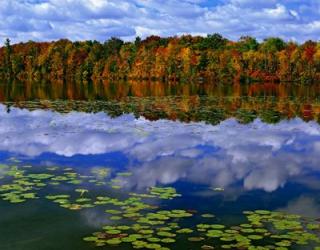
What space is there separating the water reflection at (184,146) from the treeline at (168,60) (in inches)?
2239

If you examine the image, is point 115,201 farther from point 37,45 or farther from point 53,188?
point 37,45

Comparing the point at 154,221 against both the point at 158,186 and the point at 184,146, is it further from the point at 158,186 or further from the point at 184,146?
the point at 184,146

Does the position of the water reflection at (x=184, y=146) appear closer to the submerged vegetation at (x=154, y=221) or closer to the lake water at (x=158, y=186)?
the lake water at (x=158, y=186)

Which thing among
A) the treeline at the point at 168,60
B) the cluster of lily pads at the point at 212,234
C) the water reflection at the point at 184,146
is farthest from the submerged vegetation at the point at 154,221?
the treeline at the point at 168,60

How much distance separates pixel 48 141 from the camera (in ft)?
51.2

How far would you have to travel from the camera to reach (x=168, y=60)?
85688 millimetres

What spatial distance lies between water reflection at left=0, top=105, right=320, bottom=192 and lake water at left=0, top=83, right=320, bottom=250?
0.03 meters

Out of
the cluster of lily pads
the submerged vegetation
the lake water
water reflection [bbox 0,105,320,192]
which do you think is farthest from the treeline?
the cluster of lily pads

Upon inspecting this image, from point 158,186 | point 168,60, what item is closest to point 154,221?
point 158,186

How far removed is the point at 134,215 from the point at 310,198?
3.72 m

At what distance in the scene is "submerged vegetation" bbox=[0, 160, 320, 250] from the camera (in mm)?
6984

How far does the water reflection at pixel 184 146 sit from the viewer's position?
11.4m

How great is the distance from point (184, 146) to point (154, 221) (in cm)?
757

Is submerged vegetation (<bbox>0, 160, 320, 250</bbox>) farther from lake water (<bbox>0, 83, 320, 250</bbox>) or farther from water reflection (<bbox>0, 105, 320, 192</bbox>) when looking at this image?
water reflection (<bbox>0, 105, 320, 192</bbox>)
